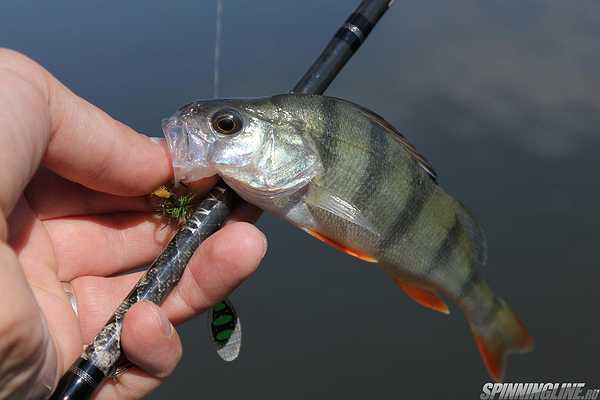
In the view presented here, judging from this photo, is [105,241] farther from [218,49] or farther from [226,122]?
[218,49]

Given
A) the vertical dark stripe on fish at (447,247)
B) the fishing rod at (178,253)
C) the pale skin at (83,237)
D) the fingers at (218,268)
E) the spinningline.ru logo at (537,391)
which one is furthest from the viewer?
the spinningline.ru logo at (537,391)

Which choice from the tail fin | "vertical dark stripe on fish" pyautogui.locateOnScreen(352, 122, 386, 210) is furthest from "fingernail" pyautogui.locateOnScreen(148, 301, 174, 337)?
the tail fin

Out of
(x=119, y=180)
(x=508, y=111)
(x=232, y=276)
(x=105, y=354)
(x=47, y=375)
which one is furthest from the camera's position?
(x=508, y=111)

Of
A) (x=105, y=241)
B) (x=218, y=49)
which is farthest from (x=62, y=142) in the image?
(x=218, y=49)

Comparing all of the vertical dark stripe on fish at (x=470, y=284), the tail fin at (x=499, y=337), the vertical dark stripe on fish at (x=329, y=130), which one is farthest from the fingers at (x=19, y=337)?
the tail fin at (x=499, y=337)

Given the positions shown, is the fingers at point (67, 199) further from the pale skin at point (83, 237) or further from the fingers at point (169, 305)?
the fingers at point (169, 305)

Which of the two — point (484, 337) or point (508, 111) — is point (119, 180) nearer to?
point (484, 337)

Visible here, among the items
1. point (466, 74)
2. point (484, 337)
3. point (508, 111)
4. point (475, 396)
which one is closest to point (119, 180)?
point (484, 337)
